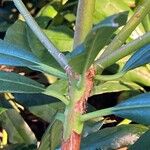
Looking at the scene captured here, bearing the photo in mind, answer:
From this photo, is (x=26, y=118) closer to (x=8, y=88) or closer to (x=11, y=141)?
(x=11, y=141)

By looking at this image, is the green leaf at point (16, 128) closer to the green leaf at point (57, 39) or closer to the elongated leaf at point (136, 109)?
the green leaf at point (57, 39)

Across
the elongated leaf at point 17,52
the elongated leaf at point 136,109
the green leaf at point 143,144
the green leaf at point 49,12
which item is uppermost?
the green leaf at point 49,12

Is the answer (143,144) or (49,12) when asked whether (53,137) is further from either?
(49,12)

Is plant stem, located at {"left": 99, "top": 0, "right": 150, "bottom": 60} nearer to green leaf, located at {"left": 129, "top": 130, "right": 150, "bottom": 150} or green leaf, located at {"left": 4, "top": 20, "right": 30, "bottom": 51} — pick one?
green leaf, located at {"left": 129, "top": 130, "right": 150, "bottom": 150}

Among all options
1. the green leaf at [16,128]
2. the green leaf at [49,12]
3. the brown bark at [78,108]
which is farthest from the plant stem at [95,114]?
the green leaf at [49,12]

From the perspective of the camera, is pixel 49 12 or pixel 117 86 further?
pixel 49 12

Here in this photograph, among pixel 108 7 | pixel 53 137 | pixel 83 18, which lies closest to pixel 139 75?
pixel 108 7
